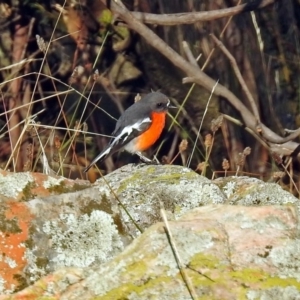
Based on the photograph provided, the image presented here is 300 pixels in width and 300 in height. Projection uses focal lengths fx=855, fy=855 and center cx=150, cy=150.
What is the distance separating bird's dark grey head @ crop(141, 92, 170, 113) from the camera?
6.26 meters

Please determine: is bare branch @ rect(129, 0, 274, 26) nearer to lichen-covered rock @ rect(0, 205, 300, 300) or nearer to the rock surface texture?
the rock surface texture

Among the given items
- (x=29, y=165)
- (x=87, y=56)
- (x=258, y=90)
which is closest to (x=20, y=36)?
(x=87, y=56)

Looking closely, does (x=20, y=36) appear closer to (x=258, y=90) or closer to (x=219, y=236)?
(x=258, y=90)

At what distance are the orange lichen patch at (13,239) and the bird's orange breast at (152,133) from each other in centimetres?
334

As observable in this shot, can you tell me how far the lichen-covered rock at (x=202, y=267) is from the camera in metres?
2.41

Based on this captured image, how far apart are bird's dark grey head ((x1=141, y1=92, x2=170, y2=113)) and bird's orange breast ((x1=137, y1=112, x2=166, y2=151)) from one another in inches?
1.5

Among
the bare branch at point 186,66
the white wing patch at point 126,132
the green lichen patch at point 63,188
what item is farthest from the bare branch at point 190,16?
the green lichen patch at point 63,188

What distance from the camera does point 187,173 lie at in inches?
131

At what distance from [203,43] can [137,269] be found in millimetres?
4806

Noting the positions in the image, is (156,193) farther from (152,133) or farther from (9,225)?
(152,133)

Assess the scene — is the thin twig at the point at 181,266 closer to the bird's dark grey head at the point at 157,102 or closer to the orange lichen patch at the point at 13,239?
the orange lichen patch at the point at 13,239

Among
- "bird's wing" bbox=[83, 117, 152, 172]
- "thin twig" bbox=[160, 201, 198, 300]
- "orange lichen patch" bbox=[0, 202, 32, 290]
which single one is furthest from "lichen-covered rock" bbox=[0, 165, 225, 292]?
"bird's wing" bbox=[83, 117, 152, 172]

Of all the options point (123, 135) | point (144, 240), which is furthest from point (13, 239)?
point (123, 135)

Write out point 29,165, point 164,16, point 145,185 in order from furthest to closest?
point 164,16 < point 29,165 < point 145,185
